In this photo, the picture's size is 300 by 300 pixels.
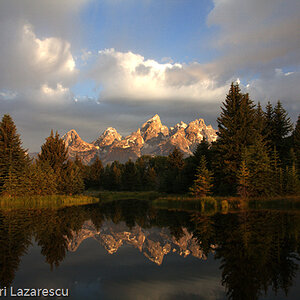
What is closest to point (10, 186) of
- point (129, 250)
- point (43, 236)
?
point (43, 236)

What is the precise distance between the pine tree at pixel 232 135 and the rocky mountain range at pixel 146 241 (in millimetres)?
27010

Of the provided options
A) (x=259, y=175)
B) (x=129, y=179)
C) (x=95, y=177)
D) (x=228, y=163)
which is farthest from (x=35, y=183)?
(x=95, y=177)

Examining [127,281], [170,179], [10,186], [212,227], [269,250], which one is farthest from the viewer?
[170,179]

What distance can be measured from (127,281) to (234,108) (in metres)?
41.2

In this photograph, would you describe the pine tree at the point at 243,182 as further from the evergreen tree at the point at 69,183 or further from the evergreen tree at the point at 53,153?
the evergreen tree at the point at 53,153

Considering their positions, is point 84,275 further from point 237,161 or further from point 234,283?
point 237,161

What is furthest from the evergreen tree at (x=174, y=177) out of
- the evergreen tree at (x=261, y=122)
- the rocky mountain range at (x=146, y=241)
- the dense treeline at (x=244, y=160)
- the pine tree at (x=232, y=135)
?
the rocky mountain range at (x=146, y=241)

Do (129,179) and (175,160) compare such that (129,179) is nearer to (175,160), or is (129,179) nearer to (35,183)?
(175,160)

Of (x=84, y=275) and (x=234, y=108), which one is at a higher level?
(x=234, y=108)

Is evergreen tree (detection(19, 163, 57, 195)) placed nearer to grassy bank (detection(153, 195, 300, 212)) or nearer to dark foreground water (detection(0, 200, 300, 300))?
grassy bank (detection(153, 195, 300, 212))

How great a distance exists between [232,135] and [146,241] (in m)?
34.1

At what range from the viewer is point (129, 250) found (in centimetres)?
1291

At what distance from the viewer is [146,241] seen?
14.7 m

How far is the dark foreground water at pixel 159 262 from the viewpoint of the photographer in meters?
7.62
